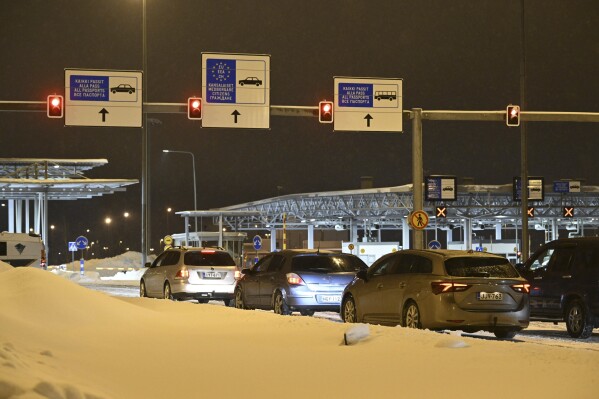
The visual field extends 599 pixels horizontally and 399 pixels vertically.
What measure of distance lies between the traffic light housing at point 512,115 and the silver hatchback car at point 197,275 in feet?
33.5

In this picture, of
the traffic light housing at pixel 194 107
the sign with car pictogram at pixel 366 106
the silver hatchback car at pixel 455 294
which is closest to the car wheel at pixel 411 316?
the silver hatchback car at pixel 455 294

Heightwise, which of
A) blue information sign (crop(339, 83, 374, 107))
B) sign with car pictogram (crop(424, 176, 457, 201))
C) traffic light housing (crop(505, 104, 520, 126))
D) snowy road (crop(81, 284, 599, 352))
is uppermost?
blue information sign (crop(339, 83, 374, 107))

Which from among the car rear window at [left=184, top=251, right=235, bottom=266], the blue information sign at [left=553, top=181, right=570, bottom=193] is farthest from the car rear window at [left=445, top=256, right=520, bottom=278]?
the blue information sign at [left=553, top=181, right=570, bottom=193]

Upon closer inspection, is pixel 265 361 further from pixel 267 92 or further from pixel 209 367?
pixel 267 92

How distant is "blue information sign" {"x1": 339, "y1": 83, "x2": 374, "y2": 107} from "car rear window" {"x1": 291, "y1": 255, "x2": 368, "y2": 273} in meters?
9.92

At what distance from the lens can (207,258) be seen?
26141mm

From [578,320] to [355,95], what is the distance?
47.2 ft

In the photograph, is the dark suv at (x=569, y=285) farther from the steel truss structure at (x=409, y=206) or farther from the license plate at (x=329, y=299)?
the steel truss structure at (x=409, y=206)

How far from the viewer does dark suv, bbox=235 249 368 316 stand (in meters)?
20.5

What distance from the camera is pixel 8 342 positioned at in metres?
8.91

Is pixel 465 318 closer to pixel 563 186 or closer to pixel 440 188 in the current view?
pixel 440 188

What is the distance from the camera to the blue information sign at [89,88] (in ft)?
97.1

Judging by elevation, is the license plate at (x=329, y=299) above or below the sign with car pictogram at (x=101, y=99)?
below

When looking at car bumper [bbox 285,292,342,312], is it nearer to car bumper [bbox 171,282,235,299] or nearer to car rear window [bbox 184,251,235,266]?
car bumper [bbox 171,282,235,299]
